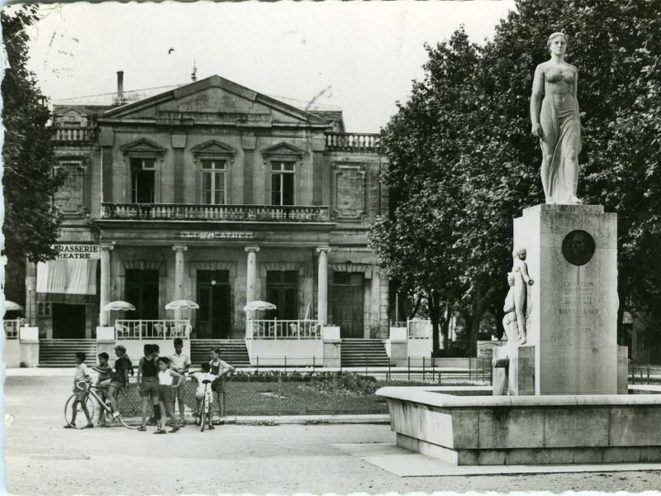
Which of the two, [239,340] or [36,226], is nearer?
[36,226]

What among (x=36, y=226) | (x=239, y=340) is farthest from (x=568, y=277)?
(x=239, y=340)

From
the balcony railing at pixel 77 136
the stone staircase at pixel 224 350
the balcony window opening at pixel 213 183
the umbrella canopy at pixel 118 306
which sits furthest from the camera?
the balcony railing at pixel 77 136

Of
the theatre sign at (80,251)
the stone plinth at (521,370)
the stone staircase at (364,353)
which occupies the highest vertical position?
the theatre sign at (80,251)

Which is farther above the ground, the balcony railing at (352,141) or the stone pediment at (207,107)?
the stone pediment at (207,107)

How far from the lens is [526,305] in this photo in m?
14.0

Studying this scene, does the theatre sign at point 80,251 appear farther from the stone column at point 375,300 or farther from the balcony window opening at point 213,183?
the stone column at point 375,300

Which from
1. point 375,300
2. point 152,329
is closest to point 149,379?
point 152,329

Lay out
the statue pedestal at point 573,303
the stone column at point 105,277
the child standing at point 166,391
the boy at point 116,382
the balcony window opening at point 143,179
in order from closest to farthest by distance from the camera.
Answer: the statue pedestal at point 573,303 → the child standing at point 166,391 → the boy at point 116,382 → the stone column at point 105,277 → the balcony window opening at point 143,179

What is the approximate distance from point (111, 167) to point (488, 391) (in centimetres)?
3347

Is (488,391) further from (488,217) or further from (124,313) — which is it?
(124,313)

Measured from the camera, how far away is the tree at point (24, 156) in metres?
19.2

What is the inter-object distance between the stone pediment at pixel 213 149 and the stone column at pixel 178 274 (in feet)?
15.1

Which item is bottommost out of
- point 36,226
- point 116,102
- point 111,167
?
point 36,226

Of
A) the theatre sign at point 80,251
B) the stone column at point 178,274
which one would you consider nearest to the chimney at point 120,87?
the theatre sign at point 80,251
